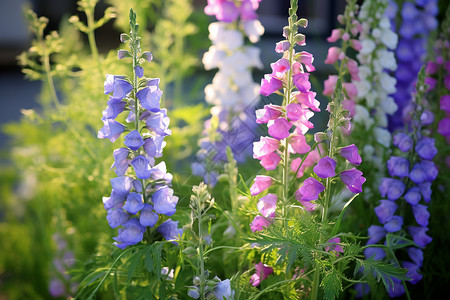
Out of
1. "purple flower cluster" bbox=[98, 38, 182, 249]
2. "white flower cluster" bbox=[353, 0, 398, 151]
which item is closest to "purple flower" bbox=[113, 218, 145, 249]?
"purple flower cluster" bbox=[98, 38, 182, 249]

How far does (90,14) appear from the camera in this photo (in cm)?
126

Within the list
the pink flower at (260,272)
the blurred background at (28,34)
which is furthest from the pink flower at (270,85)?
the blurred background at (28,34)

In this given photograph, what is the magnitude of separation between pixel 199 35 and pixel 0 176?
125cm

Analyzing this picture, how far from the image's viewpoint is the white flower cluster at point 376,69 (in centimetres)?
122

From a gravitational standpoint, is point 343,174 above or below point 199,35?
below

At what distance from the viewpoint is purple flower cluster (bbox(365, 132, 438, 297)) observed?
0.97 metres

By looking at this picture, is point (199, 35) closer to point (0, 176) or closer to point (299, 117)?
point (0, 176)

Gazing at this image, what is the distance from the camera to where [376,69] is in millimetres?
1224

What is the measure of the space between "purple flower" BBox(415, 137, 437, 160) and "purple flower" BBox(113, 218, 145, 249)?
1.84 ft

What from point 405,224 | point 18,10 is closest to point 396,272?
point 405,224

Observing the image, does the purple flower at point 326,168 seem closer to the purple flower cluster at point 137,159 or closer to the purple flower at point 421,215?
the purple flower cluster at point 137,159

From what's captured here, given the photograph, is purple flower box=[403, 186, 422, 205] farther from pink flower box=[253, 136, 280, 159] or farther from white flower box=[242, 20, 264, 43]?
white flower box=[242, 20, 264, 43]

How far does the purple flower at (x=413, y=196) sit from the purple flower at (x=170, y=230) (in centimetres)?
46

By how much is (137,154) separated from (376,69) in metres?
0.70
